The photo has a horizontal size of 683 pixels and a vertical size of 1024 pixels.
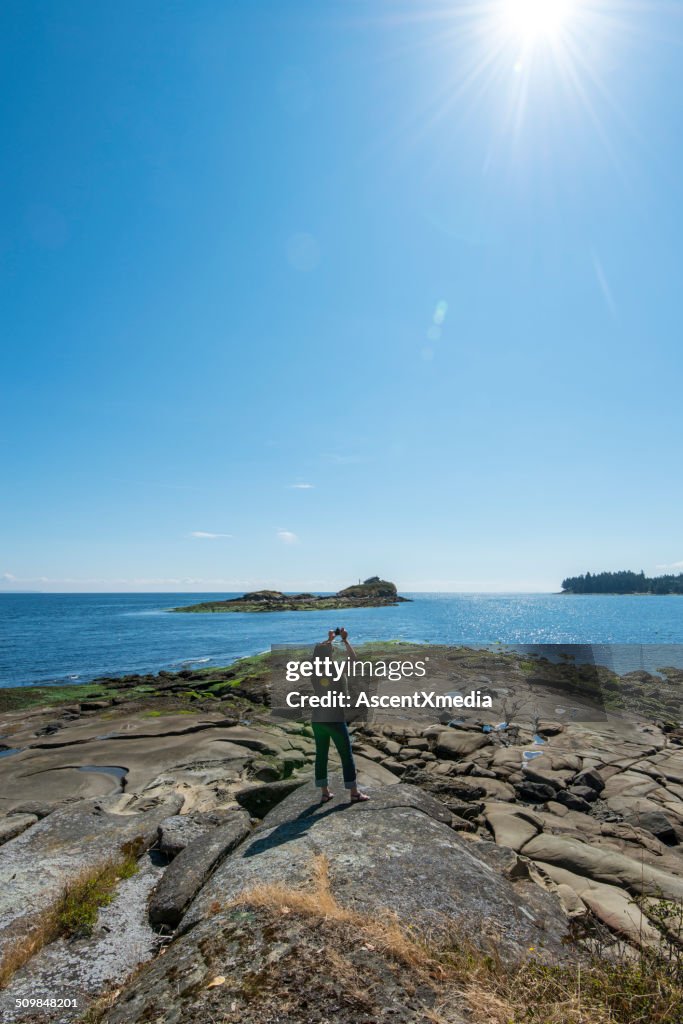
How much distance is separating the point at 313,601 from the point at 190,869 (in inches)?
5887

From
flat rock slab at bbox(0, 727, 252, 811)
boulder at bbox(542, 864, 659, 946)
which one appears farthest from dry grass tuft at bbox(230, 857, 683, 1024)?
flat rock slab at bbox(0, 727, 252, 811)

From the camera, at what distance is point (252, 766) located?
12.8 meters

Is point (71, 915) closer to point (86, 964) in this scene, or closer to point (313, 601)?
point (86, 964)

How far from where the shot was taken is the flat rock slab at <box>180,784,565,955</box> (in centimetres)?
467

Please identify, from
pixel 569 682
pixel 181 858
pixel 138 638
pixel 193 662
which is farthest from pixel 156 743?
pixel 138 638

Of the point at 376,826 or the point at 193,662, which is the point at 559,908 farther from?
the point at 193,662

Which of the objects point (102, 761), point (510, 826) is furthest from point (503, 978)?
point (102, 761)

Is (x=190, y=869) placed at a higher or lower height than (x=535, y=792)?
higher

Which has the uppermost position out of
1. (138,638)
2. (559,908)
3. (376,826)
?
(376,826)

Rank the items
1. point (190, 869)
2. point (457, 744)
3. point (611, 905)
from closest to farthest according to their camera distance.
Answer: point (190, 869), point (611, 905), point (457, 744)

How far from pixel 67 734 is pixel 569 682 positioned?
84.6 ft

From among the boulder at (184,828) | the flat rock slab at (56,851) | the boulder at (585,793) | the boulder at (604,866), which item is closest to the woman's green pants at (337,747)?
the boulder at (184,828)

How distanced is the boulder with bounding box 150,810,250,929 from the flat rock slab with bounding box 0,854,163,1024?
0.20 m

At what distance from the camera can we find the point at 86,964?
4723 millimetres
